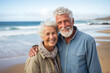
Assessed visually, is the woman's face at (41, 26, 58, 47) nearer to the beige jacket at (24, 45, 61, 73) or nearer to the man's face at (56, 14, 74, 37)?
the man's face at (56, 14, 74, 37)

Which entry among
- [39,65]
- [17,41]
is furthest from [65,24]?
[17,41]

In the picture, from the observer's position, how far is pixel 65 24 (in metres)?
2.52

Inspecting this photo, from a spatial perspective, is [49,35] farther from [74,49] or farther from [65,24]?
[74,49]

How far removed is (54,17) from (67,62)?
2.93 ft

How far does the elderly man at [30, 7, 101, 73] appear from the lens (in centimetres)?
237

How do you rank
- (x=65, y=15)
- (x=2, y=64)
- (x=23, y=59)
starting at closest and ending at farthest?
(x=65, y=15) → (x=2, y=64) → (x=23, y=59)

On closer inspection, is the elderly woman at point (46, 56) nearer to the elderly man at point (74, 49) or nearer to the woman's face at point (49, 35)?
the woman's face at point (49, 35)

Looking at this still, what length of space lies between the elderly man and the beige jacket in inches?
6.0

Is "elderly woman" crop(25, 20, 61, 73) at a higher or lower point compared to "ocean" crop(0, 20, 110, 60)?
higher

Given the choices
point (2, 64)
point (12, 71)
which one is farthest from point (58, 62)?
point (2, 64)

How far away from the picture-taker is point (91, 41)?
7.70ft

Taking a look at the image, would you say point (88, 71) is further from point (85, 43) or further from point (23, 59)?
point (23, 59)

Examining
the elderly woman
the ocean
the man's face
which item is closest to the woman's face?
the elderly woman

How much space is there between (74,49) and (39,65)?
696 mm
